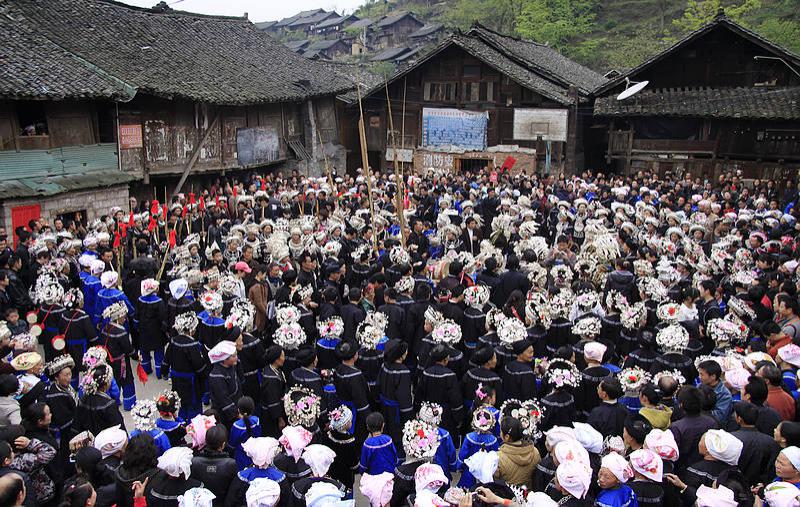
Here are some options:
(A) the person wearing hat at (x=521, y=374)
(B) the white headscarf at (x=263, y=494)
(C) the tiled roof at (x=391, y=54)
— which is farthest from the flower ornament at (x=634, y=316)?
Result: (C) the tiled roof at (x=391, y=54)

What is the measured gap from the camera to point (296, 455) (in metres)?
5.75

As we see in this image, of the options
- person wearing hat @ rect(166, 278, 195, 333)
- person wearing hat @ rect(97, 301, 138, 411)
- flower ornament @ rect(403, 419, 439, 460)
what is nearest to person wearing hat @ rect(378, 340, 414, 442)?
flower ornament @ rect(403, 419, 439, 460)

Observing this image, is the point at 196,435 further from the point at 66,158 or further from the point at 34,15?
the point at 34,15

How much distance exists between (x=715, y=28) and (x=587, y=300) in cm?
2025

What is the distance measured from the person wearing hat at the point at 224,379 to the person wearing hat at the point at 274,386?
1.26 feet

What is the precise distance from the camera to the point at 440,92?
99.2 ft

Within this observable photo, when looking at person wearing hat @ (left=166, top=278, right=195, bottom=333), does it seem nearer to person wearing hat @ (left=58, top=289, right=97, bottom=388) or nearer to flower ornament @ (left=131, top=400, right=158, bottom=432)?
person wearing hat @ (left=58, top=289, right=97, bottom=388)

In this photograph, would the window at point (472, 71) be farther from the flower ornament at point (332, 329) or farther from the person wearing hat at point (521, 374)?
the person wearing hat at point (521, 374)

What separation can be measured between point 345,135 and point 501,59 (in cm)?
979

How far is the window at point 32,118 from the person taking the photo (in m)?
18.4

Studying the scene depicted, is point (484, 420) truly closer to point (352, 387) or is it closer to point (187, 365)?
point (352, 387)

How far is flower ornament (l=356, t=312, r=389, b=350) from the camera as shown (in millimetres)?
7879

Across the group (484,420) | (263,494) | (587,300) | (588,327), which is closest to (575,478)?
(484,420)

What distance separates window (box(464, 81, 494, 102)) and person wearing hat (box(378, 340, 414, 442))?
2370cm
